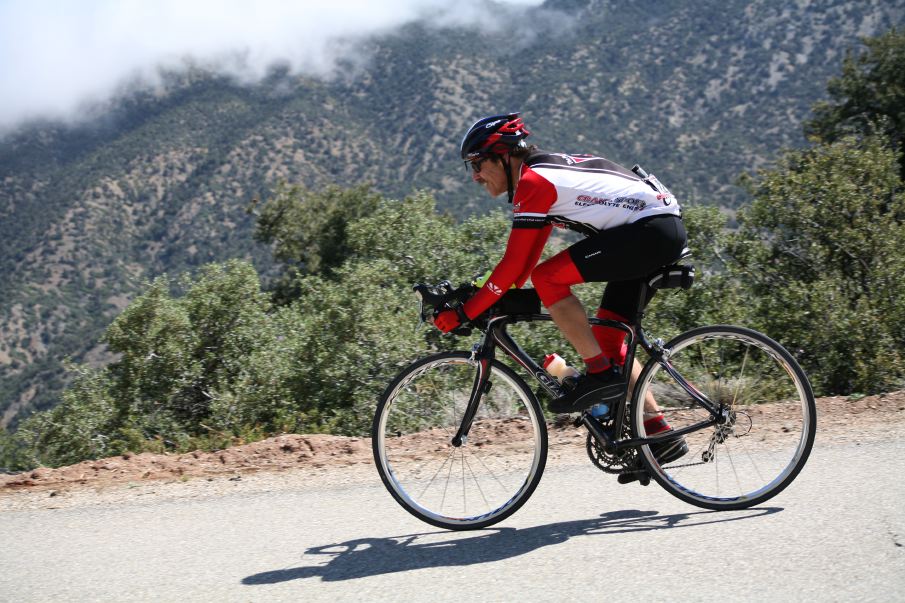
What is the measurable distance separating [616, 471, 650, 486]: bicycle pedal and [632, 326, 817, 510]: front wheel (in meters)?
0.08

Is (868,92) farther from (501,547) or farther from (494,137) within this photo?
→ (501,547)

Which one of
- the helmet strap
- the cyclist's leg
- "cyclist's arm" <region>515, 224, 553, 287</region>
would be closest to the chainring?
the cyclist's leg

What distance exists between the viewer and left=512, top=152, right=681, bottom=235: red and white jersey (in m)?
3.77

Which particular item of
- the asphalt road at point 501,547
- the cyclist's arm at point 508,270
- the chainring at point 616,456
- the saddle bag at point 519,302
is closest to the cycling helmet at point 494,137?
the cyclist's arm at point 508,270

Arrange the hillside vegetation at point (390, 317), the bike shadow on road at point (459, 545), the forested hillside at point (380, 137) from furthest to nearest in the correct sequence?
the forested hillside at point (380, 137), the hillside vegetation at point (390, 317), the bike shadow on road at point (459, 545)

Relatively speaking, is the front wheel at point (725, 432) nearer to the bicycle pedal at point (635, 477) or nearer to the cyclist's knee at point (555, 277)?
the bicycle pedal at point (635, 477)

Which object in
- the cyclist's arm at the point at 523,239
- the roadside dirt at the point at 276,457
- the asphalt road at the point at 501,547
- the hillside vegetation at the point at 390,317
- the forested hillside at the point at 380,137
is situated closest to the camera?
the asphalt road at the point at 501,547

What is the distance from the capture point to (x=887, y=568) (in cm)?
312

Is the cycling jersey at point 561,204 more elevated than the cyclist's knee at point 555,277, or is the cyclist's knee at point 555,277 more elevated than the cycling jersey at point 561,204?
the cycling jersey at point 561,204

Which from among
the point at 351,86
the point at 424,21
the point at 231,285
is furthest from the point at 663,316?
the point at 424,21

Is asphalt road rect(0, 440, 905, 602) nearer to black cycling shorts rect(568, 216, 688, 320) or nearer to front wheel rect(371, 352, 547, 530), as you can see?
front wheel rect(371, 352, 547, 530)

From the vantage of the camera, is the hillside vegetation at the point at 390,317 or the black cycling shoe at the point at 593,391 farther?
the hillside vegetation at the point at 390,317

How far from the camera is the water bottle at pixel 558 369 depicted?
4.05 m

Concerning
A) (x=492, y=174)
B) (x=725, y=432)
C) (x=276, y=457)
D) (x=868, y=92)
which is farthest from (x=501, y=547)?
(x=868, y=92)
